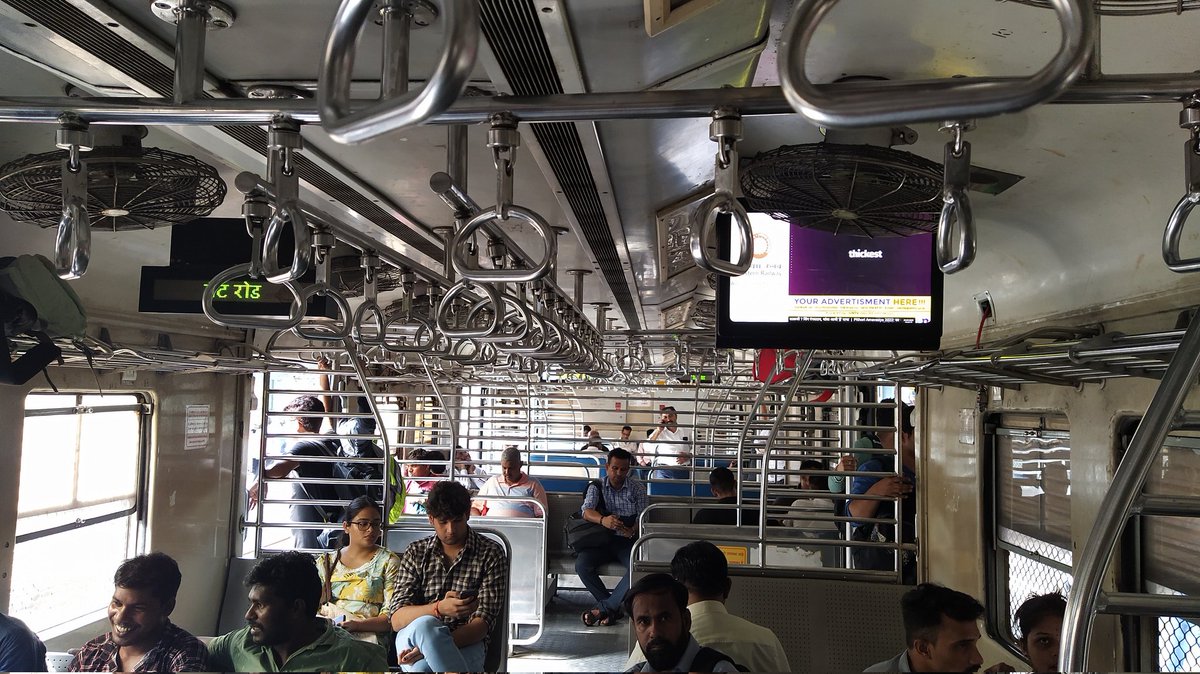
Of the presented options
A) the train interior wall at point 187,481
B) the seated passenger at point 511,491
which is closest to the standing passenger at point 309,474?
the train interior wall at point 187,481

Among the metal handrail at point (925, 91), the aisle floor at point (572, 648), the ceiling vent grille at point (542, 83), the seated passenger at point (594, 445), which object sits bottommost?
the aisle floor at point (572, 648)

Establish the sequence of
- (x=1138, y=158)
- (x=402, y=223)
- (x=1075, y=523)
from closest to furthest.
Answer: (x=1138, y=158)
(x=1075, y=523)
(x=402, y=223)

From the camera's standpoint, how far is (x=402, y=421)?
11836 millimetres

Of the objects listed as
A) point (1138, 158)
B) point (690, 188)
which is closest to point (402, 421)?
point (690, 188)

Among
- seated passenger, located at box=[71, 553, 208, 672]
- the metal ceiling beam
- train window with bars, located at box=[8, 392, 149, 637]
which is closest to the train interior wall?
train window with bars, located at box=[8, 392, 149, 637]

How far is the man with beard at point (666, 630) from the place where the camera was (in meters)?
2.65

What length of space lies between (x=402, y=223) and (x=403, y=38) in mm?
3363

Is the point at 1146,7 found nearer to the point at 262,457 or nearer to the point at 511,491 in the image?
the point at 262,457

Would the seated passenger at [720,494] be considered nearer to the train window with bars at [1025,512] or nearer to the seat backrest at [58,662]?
the train window with bars at [1025,512]

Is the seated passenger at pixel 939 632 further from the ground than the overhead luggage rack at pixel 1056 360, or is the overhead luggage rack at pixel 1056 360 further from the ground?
the overhead luggage rack at pixel 1056 360

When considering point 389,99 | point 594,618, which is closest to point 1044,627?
point 389,99

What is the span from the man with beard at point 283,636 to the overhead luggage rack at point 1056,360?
265cm

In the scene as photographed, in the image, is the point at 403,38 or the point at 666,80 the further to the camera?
the point at 666,80

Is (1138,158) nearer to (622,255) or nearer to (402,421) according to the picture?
(622,255)
